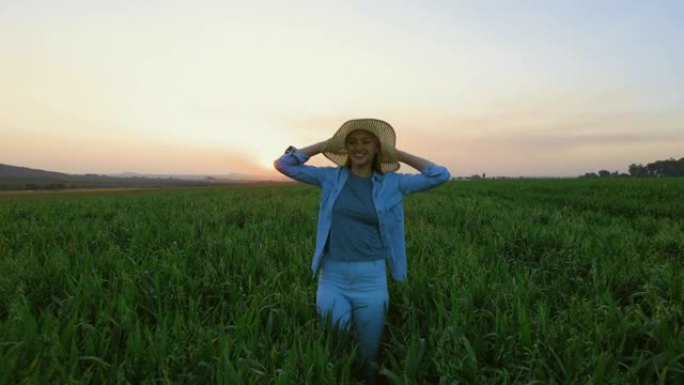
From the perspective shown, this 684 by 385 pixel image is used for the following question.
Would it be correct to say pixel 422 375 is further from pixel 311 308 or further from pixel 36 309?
pixel 36 309

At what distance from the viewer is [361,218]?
11.6 feet

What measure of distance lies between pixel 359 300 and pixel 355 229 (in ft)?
1.86

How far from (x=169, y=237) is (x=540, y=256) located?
564cm

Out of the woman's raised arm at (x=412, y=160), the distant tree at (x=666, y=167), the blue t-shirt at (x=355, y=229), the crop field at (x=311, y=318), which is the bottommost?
the crop field at (x=311, y=318)

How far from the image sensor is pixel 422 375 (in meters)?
2.76

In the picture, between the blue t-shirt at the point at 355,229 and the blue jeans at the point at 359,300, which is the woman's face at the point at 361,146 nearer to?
the blue t-shirt at the point at 355,229

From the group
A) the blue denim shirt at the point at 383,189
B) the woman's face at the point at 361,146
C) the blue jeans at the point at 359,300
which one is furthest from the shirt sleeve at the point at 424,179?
the blue jeans at the point at 359,300

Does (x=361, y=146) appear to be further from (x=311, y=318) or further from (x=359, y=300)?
(x=311, y=318)

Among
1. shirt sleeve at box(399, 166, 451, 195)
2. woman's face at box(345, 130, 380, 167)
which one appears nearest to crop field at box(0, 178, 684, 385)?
shirt sleeve at box(399, 166, 451, 195)

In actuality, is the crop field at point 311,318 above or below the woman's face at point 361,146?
below

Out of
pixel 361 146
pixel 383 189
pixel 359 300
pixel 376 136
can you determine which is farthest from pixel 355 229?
pixel 376 136

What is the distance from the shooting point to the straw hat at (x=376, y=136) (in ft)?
11.8

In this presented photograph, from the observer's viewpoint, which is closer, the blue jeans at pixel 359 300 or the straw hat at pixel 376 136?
the blue jeans at pixel 359 300

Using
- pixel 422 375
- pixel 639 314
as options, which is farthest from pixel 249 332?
pixel 639 314
